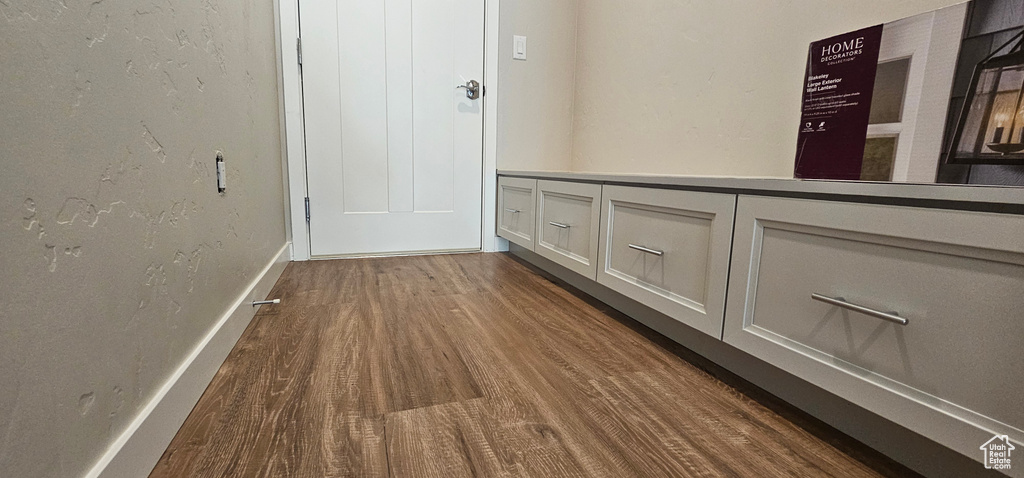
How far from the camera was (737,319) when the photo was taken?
94cm

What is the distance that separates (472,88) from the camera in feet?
7.57

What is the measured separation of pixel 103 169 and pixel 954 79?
1.20 meters

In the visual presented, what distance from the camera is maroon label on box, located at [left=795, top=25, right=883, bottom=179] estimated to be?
77 cm

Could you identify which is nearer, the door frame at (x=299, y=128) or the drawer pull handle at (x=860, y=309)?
the drawer pull handle at (x=860, y=309)

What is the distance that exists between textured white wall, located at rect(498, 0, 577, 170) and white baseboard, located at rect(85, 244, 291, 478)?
5.28ft

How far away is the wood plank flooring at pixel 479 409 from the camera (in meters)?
0.72

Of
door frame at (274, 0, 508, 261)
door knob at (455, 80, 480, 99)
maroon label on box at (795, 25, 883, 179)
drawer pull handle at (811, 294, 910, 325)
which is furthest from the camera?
door knob at (455, 80, 480, 99)

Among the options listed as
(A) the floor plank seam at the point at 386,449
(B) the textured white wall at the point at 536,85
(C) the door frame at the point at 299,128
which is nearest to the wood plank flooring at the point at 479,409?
(A) the floor plank seam at the point at 386,449

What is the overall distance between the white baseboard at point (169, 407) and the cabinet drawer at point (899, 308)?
3.50 feet

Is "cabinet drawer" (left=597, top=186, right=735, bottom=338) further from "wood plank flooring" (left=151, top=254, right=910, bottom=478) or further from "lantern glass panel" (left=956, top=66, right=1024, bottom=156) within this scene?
"lantern glass panel" (left=956, top=66, right=1024, bottom=156)

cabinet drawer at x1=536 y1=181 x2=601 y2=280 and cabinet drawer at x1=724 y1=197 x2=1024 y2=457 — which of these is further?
cabinet drawer at x1=536 y1=181 x2=601 y2=280

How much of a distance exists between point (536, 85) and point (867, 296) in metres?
2.00

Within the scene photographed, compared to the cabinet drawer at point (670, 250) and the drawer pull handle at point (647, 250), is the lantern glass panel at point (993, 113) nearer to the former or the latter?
the cabinet drawer at point (670, 250)

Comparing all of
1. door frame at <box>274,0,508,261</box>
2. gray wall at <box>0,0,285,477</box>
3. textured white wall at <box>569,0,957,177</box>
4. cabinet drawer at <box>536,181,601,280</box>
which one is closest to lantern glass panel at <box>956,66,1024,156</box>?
textured white wall at <box>569,0,957,177</box>
